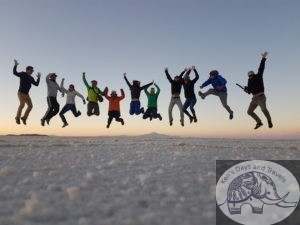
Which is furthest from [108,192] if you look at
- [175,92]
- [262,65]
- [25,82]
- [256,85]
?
[175,92]

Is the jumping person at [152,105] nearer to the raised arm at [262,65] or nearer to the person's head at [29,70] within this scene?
the raised arm at [262,65]

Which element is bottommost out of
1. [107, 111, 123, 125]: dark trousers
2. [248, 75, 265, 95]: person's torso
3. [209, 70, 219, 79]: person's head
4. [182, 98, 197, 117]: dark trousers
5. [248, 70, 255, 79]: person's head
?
[107, 111, 123, 125]: dark trousers

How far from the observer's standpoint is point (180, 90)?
1503 cm

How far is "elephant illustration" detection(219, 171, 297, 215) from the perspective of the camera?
2.62 metres

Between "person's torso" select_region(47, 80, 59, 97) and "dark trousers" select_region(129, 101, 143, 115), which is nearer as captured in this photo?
"person's torso" select_region(47, 80, 59, 97)

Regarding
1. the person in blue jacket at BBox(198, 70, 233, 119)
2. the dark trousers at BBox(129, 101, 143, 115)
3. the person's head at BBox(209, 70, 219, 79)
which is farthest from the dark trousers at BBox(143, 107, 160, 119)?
the person's head at BBox(209, 70, 219, 79)

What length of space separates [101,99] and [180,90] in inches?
156

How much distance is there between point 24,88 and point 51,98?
147 centimetres

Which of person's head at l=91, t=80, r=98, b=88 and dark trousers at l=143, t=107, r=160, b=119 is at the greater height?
person's head at l=91, t=80, r=98, b=88

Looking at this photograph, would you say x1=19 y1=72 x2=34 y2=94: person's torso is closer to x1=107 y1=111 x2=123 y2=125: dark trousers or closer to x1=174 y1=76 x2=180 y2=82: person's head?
x1=107 y1=111 x2=123 y2=125: dark trousers

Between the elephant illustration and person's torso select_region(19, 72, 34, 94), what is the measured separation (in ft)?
39.3

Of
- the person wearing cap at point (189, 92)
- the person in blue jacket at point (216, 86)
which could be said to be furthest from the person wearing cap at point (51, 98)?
the person in blue jacket at point (216, 86)

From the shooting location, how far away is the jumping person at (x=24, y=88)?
1362 cm

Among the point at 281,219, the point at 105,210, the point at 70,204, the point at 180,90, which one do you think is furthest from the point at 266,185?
the point at 180,90
